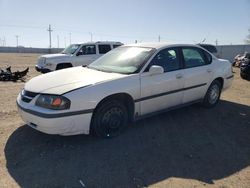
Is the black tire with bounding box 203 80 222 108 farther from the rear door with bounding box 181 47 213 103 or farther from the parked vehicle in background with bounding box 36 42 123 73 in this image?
the parked vehicle in background with bounding box 36 42 123 73

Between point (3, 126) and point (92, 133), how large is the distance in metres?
1.88

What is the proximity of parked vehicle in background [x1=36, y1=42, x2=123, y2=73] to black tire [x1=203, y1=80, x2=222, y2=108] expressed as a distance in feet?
26.3

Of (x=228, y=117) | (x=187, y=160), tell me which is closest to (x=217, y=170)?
(x=187, y=160)

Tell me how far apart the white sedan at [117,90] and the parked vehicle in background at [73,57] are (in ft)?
25.0

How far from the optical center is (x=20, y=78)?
12289 millimetres

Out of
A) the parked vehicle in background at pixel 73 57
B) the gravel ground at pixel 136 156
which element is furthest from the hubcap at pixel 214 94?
the parked vehicle in background at pixel 73 57

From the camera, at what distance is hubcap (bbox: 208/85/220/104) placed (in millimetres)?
6727

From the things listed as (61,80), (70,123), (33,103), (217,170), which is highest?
(61,80)

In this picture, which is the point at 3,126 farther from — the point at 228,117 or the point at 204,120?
the point at 228,117

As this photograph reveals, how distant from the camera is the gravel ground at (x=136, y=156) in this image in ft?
11.4

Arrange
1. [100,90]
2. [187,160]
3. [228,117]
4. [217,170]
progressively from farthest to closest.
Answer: [228,117] < [100,90] < [187,160] < [217,170]

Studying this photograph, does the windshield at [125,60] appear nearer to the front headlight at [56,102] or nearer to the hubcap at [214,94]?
the front headlight at [56,102]

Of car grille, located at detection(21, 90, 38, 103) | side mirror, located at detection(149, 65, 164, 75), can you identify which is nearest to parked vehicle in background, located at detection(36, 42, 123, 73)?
car grille, located at detection(21, 90, 38, 103)

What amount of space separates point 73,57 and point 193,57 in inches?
326
